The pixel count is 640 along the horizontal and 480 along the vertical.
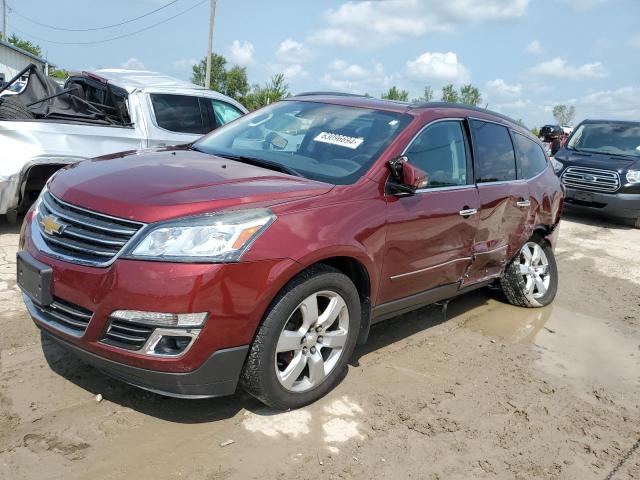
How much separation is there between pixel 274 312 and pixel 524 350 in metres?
2.63

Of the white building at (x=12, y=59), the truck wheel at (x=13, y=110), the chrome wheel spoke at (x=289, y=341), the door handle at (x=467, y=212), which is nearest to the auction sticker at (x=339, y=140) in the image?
the door handle at (x=467, y=212)

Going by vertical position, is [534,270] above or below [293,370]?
above

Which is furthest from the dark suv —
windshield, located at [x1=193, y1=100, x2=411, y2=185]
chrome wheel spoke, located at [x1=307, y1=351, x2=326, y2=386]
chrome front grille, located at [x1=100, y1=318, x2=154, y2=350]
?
chrome front grille, located at [x1=100, y1=318, x2=154, y2=350]

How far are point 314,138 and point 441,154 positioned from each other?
36.4 inches

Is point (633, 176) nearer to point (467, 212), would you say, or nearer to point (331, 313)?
point (467, 212)

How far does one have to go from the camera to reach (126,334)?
8.82 ft

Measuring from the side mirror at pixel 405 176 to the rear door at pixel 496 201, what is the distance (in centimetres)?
106

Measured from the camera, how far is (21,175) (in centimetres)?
550

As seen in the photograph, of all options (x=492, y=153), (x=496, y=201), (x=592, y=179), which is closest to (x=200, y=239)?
(x=496, y=201)

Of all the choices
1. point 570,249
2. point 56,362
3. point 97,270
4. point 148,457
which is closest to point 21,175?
point 56,362

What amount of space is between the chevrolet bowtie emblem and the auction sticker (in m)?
1.75

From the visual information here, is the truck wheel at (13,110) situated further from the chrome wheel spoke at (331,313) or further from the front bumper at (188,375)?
the chrome wheel spoke at (331,313)

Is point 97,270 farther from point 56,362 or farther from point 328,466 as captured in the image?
point 328,466

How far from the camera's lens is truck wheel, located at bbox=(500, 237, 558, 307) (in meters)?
5.36
